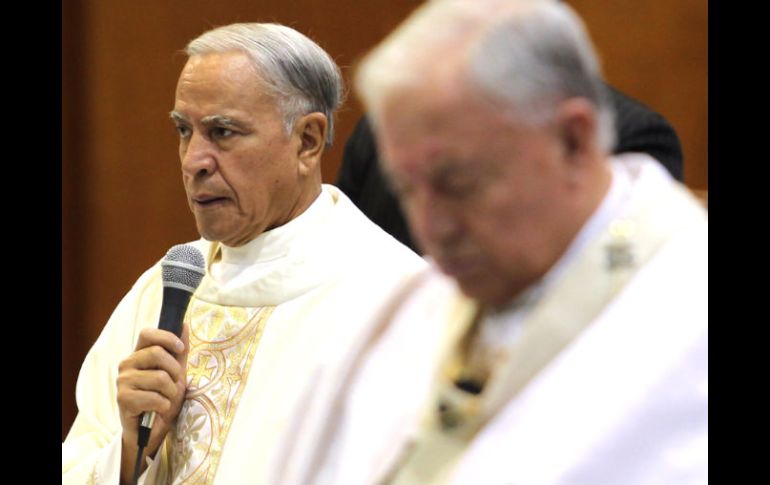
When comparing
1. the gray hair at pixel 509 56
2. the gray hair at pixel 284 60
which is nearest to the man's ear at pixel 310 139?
the gray hair at pixel 284 60

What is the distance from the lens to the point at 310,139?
295 centimetres

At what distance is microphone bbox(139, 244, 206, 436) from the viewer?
8.27ft

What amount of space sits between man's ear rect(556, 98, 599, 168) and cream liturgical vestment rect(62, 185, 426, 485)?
4.53 feet

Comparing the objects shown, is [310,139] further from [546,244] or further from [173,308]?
[546,244]

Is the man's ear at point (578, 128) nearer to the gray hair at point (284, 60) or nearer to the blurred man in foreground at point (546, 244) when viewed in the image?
the blurred man in foreground at point (546, 244)

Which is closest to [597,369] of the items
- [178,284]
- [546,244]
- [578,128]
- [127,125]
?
[546,244]

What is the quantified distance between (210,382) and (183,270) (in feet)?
1.31

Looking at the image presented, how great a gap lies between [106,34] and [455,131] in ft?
11.7

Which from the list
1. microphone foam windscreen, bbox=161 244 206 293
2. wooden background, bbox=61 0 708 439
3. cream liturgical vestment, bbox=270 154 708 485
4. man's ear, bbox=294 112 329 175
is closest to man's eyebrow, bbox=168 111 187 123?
man's ear, bbox=294 112 329 175

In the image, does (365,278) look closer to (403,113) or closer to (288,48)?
(288,48)

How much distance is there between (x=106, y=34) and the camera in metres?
4.65

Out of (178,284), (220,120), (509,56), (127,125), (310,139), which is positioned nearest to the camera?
(509,56)

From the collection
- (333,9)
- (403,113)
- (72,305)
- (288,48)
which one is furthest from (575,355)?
(72,305)

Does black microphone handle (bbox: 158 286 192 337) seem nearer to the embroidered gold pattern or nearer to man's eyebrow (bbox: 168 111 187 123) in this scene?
the embroidered gold pattern
